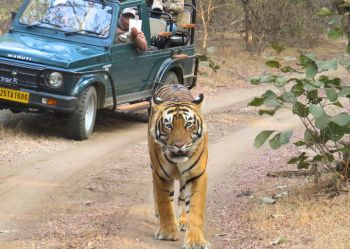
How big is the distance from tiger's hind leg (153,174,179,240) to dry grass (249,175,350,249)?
0.70m

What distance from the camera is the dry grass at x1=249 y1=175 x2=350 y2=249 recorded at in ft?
17.9

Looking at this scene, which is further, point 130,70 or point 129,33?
point 130,70

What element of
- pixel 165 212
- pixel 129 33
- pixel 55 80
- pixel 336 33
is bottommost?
pixel 165 212

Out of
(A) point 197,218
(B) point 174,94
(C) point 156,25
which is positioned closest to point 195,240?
(A) point 197,218

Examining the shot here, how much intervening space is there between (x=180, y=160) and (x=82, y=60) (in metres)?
4.71

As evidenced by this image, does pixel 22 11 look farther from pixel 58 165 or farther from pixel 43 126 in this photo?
pixel 58 165

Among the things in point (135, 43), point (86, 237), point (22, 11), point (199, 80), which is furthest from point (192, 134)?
point (199, 80)

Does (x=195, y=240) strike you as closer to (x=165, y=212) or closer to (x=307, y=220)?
(x=165, y=212)

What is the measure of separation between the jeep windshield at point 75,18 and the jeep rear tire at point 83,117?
3.39 ft

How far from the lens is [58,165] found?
333 inches

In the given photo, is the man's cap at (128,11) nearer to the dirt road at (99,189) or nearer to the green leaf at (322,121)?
the dirt road at (99,189)

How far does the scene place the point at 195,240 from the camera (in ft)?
17.8

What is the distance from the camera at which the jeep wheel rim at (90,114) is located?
998cm

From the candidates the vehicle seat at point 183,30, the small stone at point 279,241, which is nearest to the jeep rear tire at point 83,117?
the vehicle seat at point 183,30
